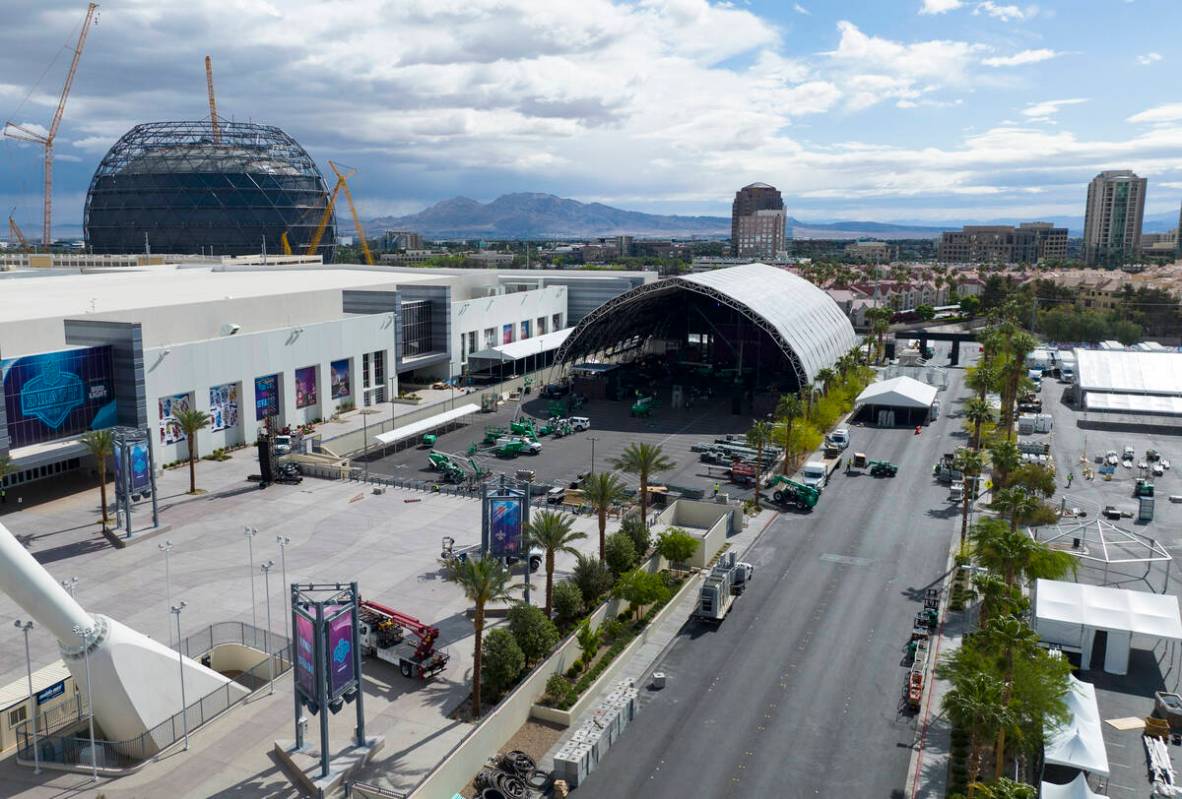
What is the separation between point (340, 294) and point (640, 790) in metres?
70.7

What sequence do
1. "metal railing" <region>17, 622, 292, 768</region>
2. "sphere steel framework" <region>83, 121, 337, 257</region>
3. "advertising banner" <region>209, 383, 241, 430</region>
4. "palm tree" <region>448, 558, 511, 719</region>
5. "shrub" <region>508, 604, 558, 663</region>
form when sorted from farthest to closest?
"sphere steel framework" <region>83, 121, 337, 257</region> < "advertising banner" <region>209, 383, 241, 430</region> < "shrub" <region>508, 604, 558, 663</region> < "palm tree" <region>448, 558, 511, 719</region> < "metal railing" <region>17, 622, 292, 768</region>

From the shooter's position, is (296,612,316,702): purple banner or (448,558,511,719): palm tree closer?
(296,612,316,702): purple banner

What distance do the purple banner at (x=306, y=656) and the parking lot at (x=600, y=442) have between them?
35.0 m

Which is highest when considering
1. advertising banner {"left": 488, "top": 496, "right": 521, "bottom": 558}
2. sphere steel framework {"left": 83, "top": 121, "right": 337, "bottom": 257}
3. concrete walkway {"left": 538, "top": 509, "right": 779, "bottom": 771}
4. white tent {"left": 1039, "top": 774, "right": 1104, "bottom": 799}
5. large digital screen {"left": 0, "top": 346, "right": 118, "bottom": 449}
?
sphere steel framework {"left": 83, "top": 121, "right": 337, "bottom": 257}

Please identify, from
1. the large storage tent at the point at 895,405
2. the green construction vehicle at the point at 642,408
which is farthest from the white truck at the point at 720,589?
the large storage tent at the point at 895,405

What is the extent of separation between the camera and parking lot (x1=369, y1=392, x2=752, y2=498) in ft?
216

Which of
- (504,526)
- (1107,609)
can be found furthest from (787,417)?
(1107,609)

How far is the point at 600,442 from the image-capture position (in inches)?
2977

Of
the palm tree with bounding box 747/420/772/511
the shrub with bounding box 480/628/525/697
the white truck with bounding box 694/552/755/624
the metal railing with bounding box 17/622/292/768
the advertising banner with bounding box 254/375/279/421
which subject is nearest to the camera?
the metal railing with bounding box 17/622/292/768

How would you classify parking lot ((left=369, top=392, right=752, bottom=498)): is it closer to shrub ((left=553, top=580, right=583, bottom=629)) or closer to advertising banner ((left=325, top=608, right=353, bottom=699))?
shrub ((left=553, top=580, right=583, bottom=629))

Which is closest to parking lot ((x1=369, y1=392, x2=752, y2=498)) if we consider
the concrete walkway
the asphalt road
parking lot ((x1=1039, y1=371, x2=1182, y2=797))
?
the asphalt road

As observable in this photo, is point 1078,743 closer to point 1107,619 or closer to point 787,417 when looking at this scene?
point 1107,619

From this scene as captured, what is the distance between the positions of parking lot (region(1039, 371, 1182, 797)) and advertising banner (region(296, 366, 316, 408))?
56535mm

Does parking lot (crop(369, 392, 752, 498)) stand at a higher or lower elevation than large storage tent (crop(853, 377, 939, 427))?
lower
